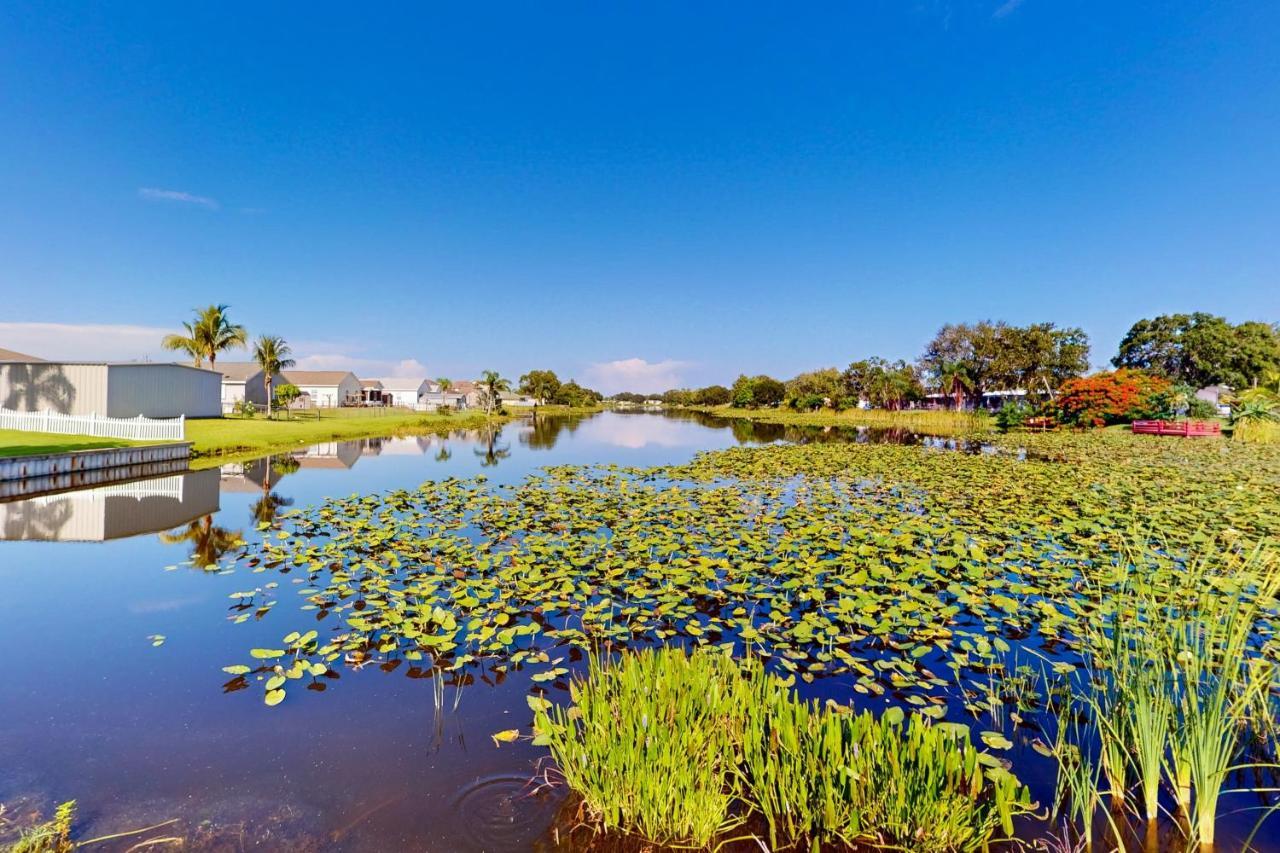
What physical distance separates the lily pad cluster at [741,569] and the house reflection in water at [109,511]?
266 cm

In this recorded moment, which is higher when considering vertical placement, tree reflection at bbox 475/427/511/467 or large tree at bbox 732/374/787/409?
large tree at bbox 732/374/787/409

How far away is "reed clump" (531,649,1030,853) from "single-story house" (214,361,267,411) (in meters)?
58.5

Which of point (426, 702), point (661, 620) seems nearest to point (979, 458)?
point (661, 620)

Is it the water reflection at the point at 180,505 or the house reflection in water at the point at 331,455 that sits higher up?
the house reflection in water at the point at 331,455

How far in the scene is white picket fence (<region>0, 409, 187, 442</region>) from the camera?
64.8ft

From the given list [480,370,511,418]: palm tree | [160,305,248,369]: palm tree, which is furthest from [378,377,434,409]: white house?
[160,305,248,369]: palm tree

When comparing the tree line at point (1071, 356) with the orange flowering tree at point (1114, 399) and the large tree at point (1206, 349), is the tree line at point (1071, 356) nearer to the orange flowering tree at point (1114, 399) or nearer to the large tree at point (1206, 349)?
the large tree at point (1206, 349)

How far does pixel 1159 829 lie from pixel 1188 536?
7726mm

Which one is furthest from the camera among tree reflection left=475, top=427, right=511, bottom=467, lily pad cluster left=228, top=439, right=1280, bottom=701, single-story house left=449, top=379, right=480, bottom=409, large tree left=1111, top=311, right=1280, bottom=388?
single-story house left=449, top=379, right=480, bottom=409

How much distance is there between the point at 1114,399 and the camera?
1307 inches

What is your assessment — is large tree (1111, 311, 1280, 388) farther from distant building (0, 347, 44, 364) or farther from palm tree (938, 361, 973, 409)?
distant building (0, 347, 44, 364)

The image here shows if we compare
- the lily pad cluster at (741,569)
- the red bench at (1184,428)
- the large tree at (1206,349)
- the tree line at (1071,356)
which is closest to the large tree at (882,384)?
the tree line at (1071,356)

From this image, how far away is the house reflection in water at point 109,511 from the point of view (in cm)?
977

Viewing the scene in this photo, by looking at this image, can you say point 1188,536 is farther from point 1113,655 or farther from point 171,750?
point 171,750
